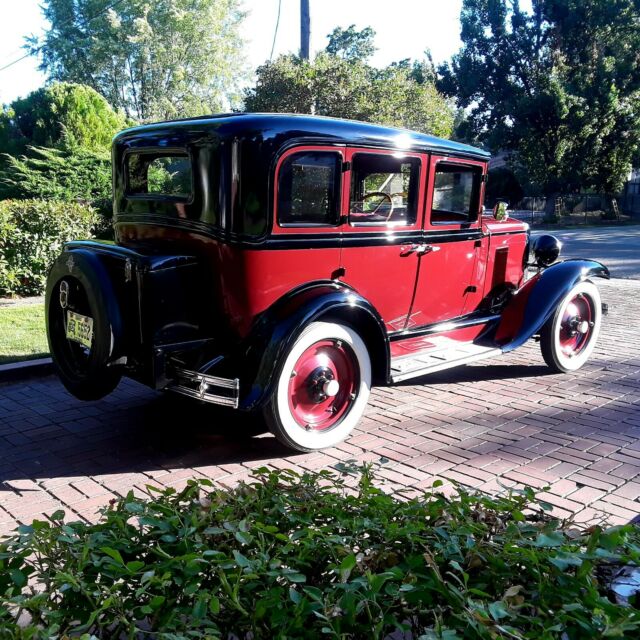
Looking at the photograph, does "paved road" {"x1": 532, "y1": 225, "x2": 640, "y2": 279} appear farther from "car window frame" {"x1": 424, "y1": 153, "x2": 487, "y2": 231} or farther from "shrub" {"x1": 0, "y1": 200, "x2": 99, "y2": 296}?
"shrub" {"x1": 0, "y1": 200, "x2": 99, "y2": 296}

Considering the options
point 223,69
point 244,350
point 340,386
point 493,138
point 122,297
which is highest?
point 223,69

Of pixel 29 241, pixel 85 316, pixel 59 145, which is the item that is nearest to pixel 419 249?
pixel 85 316

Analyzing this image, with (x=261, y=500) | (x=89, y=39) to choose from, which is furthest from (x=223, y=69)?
(x=261, y=500)

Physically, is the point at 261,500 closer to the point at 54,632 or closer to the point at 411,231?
the point at 54,632

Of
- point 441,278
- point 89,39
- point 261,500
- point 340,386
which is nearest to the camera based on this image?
point 261,500

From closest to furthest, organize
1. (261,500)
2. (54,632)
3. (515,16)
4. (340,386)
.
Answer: (54,632)
(261,500)
(340,386)
(515,16)

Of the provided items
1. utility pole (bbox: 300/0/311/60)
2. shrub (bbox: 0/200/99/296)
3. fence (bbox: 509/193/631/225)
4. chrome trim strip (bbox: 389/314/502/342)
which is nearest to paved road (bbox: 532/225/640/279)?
fence (bbox: 509/193/631/225)

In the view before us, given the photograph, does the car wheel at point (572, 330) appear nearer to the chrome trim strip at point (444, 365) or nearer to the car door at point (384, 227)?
the chrome trim strip at point (444, 365)

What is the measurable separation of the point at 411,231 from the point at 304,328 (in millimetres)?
1414

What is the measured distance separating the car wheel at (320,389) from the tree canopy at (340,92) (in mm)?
14824

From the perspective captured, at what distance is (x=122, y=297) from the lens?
12.4 feet

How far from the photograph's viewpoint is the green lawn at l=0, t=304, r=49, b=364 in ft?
18.5

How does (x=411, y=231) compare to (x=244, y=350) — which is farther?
(x=411, y=231)

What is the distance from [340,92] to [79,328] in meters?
15.4
